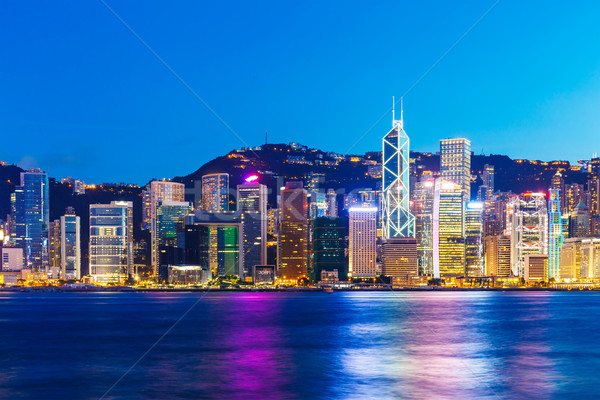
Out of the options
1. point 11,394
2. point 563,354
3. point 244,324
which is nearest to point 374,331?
point 244,324

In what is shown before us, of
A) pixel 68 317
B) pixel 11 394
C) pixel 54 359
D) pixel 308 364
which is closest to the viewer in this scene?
pixel 11 394

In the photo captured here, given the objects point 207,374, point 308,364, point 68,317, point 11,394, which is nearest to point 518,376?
point 308,364

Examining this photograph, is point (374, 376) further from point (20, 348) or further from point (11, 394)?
point (20, 348)

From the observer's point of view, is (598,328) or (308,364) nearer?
(308,364)

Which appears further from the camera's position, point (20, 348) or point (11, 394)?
point (20, 348)

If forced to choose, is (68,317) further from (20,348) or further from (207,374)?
(207,374)

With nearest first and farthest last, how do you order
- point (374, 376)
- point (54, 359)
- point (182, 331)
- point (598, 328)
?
point (374, 376) → point (54, 359) → point (182, 331) → point (598, 328)
